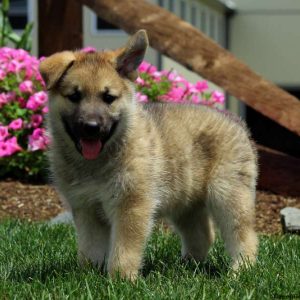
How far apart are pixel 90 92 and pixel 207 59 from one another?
147 inches

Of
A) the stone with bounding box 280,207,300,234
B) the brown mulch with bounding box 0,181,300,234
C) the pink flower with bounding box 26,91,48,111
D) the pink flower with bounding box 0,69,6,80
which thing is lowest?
the brown mulch with bounding box 0,181,300,234

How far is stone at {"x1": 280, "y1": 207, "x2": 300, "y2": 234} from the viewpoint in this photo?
276 inches

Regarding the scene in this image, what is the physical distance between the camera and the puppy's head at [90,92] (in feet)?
15.9

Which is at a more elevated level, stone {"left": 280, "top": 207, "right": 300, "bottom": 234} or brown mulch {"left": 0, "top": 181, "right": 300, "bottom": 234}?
stone {"left": 280, "top": 207, "right": 300, "bottom": 234}

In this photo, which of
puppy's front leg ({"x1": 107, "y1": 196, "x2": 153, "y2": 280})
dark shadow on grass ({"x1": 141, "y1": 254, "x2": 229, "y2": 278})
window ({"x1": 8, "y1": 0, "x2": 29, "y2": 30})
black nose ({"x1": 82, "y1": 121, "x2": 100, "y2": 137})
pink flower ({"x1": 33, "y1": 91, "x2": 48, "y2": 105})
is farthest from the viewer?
window ({"x1": 8, "y1": 0, "x2": 29, "y2": 30})

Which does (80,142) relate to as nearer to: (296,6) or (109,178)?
(109,178)

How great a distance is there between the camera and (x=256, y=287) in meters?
4.73

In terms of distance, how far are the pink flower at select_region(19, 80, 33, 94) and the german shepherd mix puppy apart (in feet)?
11.0

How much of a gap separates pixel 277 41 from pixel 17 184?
21.3ft

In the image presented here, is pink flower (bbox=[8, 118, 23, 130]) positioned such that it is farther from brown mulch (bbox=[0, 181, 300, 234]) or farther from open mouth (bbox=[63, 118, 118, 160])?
open mouth (bbox=[63, 118, 118, 160])

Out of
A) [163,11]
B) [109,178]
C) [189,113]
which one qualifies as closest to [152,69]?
[163,11]

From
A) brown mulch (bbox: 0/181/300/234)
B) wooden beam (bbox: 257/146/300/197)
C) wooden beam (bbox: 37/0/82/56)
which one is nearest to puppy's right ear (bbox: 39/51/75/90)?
brown mulch (bbox: 0/181/300/234)

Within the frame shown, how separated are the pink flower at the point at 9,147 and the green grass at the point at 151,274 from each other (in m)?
2.08

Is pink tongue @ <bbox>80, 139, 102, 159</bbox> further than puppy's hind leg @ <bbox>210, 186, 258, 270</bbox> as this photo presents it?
No
